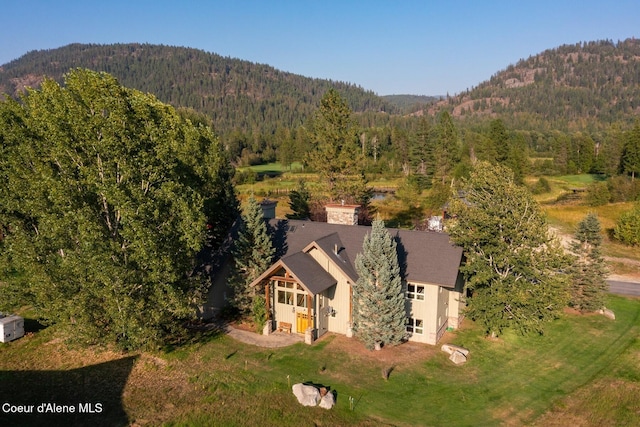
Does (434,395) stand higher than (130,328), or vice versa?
(130,328)

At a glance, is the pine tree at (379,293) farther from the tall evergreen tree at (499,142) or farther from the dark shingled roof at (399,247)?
the tall evergreen tree at (499,142)

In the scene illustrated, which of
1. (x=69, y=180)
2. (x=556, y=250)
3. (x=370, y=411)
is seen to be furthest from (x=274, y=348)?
(x=556, y=250)

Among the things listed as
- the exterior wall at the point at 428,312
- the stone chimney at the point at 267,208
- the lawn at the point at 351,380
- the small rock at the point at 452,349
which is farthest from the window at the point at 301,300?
the stone chimney at the point at 267,208

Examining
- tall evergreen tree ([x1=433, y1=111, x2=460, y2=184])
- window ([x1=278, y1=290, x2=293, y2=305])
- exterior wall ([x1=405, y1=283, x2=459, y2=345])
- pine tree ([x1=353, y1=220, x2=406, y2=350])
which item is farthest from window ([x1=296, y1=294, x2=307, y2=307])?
tall evergreen tree ([x1=433, y1=111, x2=460, y2=184])

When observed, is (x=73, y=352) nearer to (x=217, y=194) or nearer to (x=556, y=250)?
(x=217, y=194)

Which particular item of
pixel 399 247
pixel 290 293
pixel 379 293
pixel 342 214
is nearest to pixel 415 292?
pixel 399 247

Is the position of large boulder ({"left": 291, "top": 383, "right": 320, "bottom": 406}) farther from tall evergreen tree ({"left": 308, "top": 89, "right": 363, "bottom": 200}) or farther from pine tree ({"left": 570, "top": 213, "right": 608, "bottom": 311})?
tall evergreen tree ({"left": 308, "top": 89, "right": 363, "bottom": 200})

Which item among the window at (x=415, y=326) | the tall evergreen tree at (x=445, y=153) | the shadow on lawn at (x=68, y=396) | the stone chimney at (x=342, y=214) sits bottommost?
the shadow on lawn at (x=68, y=396)
